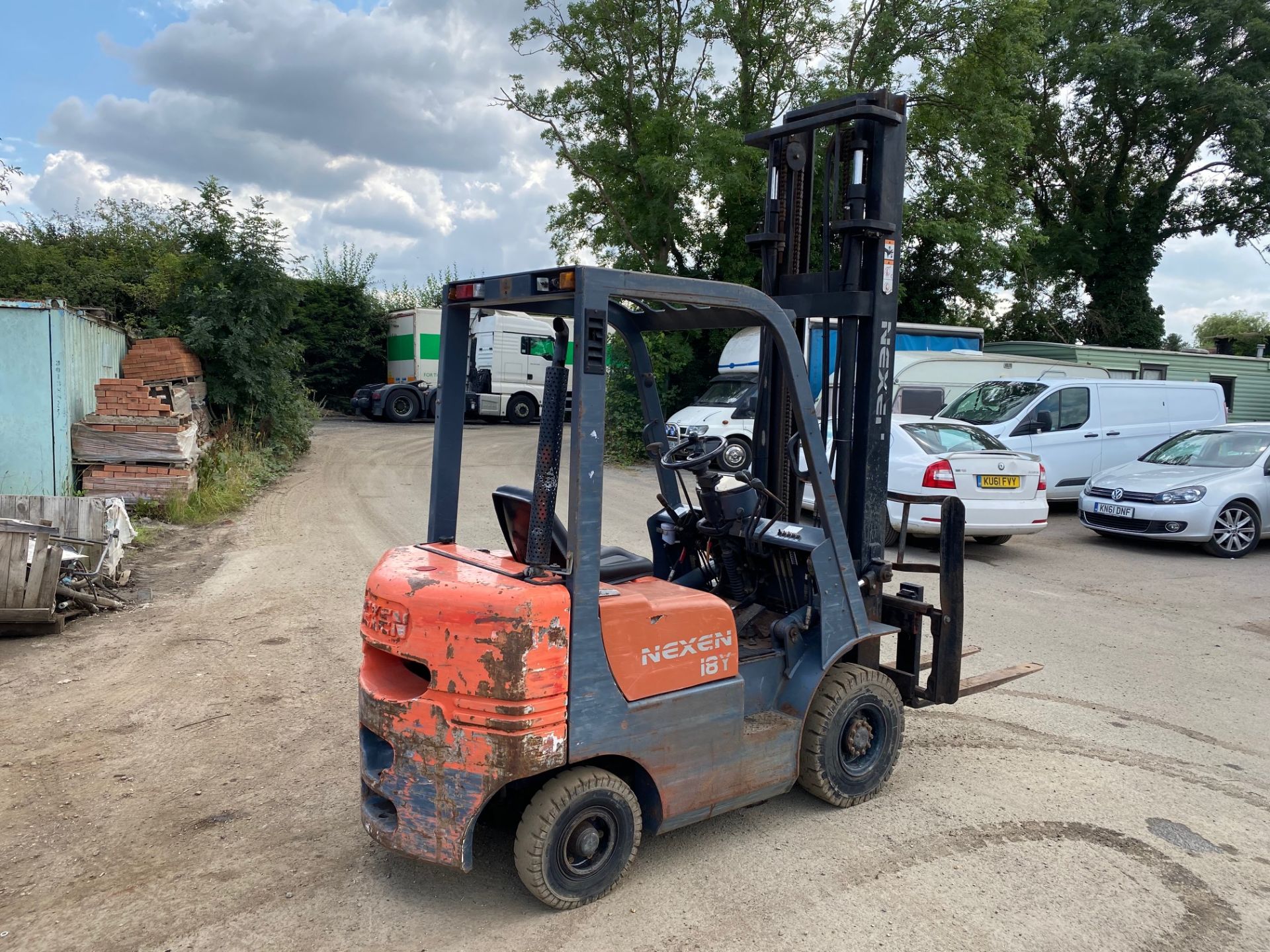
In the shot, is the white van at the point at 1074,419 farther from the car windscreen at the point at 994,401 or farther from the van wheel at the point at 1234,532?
the van wheel at the point at 1234,532

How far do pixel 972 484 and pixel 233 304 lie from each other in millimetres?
11350

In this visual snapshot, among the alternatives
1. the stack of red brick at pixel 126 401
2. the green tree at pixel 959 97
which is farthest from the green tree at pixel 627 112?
the stack of red brick at pixel 126 401

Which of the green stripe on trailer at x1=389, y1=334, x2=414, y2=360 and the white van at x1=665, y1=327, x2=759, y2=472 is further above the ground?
the green stripe on trailer at x1=389, y1=334, x2=414, y2=360

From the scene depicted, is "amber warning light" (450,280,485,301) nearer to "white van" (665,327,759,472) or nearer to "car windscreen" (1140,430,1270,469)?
"white van" (665,327,759,472)

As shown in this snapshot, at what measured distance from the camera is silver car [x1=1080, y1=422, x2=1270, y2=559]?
10.6m

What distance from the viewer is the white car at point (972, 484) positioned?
9.71 m

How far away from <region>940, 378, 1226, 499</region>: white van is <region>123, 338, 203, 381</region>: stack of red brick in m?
11.4

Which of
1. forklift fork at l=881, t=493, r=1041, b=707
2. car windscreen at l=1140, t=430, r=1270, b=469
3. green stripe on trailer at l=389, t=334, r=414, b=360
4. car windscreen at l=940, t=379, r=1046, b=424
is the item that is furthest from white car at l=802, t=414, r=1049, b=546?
green stripe on trailer at l=389, t=334, r=414, b=360

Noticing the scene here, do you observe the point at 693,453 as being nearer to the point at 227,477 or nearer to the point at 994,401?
the point at 227,477

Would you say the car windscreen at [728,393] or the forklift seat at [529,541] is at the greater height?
the car windscreen at [728,393]

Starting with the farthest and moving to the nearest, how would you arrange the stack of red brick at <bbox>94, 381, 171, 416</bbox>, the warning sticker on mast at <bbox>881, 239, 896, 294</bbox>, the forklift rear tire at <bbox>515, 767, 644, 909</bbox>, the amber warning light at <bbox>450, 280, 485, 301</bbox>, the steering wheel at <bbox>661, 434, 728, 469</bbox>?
the stack of red brick at <bbox>94, 381, 171, 416</bbox> → the warning sticker on mast at <bbox>881, 239, 896, 294</bbox> → the steering wheel at <bbox>661, 434, 728, 469</bbox> → the amber warning light at <bbox>450, 280, 485, 301</bbox> → the forklift rear tire at <bbox>515, 767, 644, 909</bbox>

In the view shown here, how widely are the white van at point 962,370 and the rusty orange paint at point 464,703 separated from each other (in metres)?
13.7

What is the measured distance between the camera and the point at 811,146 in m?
4.79

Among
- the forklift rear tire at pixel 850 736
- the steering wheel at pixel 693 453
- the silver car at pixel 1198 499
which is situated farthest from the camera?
the silver car at pixel 1198 499
